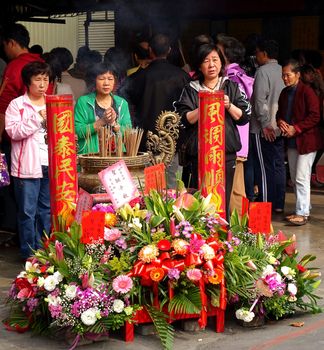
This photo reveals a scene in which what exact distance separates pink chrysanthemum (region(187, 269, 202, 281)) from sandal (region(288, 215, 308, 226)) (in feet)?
13.2

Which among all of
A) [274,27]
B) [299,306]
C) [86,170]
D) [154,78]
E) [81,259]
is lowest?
[299,306]

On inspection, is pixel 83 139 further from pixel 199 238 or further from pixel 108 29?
pixel 108 29

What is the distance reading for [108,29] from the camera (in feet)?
54.2

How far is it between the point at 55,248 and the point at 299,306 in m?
1.72

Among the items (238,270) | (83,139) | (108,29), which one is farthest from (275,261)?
(108,29)

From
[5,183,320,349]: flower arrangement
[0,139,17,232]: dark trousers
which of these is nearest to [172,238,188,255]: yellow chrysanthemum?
[5,183,320,349]: flower arrangement

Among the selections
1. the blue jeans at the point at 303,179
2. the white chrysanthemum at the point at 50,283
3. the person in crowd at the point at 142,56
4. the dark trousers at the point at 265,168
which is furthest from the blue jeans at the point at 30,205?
the blue jeans at the point at 303,179

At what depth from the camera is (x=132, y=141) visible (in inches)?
258

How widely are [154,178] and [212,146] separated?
1.55 feet

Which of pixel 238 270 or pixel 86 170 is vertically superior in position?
pixel 86 170

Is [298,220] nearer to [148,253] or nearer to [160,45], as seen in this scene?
[160,45]

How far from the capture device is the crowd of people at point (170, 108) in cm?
709

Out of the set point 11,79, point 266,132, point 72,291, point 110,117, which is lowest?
point 72,291

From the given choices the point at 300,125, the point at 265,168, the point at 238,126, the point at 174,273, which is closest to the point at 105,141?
the point at 174,273
